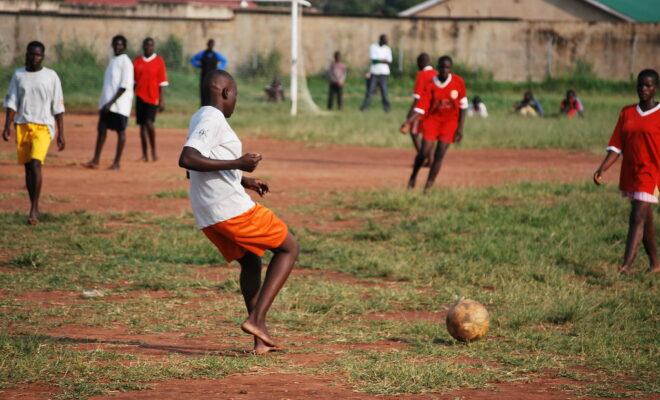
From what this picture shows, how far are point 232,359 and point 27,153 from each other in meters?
5.56

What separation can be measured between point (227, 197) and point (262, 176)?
9.92 m

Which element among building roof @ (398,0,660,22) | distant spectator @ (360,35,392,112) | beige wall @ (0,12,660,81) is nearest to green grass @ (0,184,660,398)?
distant spectator @ (360,35,392,112)

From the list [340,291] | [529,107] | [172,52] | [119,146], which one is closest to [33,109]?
[340,291]

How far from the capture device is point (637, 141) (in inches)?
389

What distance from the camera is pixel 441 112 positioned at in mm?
14281

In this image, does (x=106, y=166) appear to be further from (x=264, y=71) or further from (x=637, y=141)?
(x=264, y=71)

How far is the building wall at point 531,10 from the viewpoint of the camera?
44.0 meters

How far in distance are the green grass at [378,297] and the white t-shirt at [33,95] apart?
1140mm

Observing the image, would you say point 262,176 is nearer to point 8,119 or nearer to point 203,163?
point 8,119

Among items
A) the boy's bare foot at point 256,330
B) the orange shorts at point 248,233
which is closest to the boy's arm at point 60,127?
the orange shorts at point 248,233

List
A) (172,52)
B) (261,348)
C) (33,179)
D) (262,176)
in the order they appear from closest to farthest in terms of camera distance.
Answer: (261,348) < (33,179) < (262,176) < (172,52)

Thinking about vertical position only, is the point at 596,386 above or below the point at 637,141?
below

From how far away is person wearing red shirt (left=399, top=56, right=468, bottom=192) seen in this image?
1417 cm

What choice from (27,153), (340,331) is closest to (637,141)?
(340,331)
